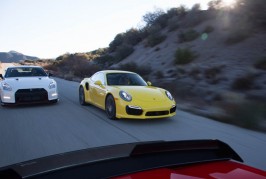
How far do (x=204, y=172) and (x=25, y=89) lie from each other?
32.1 ft

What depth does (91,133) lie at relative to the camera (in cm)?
714

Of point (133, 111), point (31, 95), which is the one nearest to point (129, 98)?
point (133, 111)

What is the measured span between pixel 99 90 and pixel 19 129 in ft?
9.38

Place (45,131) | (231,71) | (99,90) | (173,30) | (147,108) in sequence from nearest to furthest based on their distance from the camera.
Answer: (45,131), (147,108), (99,90), (231,71), (173,30)

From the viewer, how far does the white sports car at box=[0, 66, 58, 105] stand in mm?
10773

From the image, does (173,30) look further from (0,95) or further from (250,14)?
(0,95)

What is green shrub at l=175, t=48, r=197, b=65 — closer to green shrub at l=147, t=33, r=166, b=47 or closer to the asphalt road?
green shrub at l=147, t=33, r=166, b=47

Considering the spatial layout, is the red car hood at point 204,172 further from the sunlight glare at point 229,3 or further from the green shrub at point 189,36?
the sunlight glare at point 229,3

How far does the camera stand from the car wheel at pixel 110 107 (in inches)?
341

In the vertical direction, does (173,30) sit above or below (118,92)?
above

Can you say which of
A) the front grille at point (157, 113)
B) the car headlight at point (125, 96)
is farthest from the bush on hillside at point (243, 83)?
the car headlight at point (125, 96)

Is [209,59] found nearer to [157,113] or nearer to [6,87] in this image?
[6,87]

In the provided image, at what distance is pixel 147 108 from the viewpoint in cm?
822

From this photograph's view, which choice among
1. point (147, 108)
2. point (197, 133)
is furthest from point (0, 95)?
point (197, 133)
